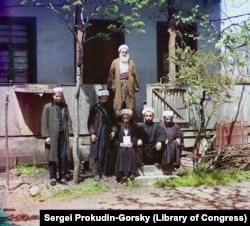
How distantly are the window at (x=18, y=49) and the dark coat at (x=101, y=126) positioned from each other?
12.1 feet

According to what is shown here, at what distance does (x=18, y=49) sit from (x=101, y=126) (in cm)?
460

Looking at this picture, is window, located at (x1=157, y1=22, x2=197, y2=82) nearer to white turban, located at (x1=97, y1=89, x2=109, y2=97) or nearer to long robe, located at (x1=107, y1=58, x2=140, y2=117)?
long robe, located at (x1=107, y1=58, x2=140, y2=117)

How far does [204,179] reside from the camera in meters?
8.98

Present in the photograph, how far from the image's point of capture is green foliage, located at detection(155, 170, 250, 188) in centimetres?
874

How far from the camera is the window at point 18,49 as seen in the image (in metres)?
12.2

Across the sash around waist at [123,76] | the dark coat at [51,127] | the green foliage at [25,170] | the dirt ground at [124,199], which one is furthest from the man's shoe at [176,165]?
the green foliage at [25,170]

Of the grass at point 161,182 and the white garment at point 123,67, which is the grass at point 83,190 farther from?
the white garment at point 123,67

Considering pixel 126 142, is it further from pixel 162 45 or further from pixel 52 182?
pixel 162 45

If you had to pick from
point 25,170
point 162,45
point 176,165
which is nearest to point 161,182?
point 176,165

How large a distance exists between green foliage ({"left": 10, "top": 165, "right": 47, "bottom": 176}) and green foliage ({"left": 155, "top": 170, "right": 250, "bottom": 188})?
266cm

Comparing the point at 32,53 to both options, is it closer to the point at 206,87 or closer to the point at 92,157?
the point at 92,157

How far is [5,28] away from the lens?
40.1 feet

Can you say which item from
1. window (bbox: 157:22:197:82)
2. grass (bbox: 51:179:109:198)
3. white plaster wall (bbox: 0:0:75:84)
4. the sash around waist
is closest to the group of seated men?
grass (bbox: 51:179:109:198)

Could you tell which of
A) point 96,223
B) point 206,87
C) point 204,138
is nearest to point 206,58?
point 206,87
